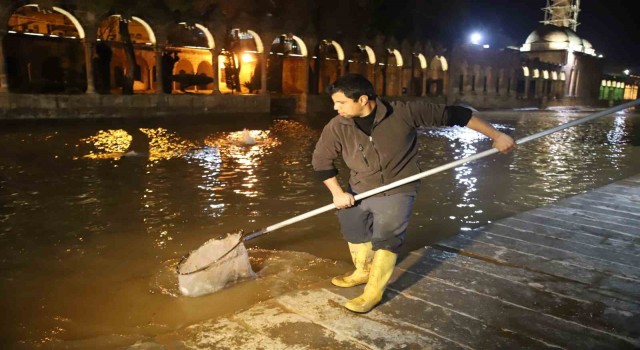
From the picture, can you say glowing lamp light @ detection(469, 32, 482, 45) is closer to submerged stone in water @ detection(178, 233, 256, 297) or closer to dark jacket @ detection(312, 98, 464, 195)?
submerged stone in water @ detection(178, 233, 256, 297)

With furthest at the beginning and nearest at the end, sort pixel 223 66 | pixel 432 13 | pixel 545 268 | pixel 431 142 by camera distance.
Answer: pixel 432 13 < pixel 223 66 < pixel 431 142 < pixel 545 268

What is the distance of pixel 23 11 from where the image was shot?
961 inches

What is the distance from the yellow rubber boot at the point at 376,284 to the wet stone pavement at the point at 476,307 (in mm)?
59

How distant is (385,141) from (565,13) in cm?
7791

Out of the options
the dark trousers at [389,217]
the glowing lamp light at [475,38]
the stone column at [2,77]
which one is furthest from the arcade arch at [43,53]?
the glowing lamp light at [475,38]

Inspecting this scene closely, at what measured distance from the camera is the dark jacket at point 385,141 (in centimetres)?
351

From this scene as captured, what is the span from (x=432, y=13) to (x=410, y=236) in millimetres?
39418

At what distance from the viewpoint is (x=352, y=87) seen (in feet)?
10.9

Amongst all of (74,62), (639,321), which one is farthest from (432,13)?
(639,321)

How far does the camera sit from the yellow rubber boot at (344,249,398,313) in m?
3.41

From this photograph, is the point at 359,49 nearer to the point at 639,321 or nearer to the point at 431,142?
the point at 431,142

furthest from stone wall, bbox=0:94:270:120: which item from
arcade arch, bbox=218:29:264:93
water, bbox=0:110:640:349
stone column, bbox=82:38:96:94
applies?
arcade arch, bbox=218:29:264:93

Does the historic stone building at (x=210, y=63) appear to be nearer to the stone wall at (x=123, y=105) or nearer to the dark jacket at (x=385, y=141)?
the stone wall at (x=123, y=105)

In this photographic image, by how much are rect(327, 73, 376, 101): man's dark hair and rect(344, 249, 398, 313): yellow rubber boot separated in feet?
3.75
